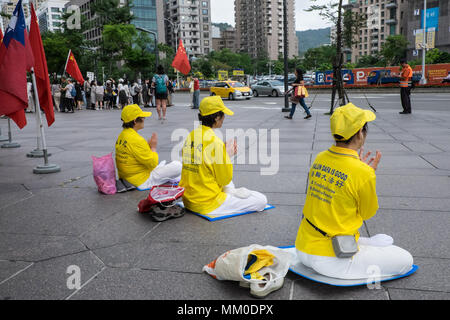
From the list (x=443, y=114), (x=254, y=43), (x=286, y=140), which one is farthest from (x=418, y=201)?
(x=254, y=43)

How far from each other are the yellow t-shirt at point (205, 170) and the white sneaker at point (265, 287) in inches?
66.4

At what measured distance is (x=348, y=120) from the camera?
280 centimetres

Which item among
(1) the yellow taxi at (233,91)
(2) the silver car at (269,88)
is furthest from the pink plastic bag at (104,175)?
(2) the silver car at (269,88)

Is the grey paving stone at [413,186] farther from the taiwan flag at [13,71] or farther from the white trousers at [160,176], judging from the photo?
the taiwan flag at [13,71]

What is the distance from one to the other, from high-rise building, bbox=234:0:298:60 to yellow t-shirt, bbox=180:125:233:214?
473 ft

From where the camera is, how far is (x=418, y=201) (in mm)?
4879

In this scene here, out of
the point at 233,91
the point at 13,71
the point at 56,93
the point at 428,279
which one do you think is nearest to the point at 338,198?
the point at 428,279

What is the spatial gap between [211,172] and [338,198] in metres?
1.82

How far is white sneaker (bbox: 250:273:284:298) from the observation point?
9.21ft

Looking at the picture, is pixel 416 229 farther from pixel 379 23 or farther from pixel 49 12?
pixel 49 12

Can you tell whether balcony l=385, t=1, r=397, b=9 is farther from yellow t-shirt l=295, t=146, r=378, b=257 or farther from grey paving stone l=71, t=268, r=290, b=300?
grey paving stone l=71, t=268, r=290, b=300

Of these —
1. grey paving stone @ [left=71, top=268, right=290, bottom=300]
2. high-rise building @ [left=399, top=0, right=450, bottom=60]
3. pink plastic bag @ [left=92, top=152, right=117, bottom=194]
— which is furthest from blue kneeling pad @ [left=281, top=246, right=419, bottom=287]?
high-rise building @ [left=399, top=0, right=450, bottom=60]

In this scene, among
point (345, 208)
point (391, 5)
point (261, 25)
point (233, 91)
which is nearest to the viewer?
point (345, 208)
